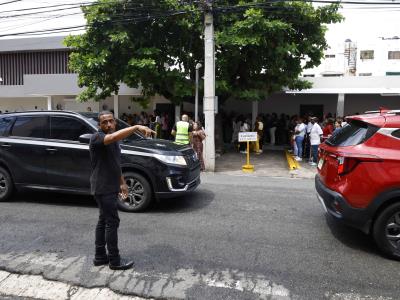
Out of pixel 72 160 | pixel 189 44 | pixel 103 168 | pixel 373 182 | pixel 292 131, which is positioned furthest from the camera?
pixel 292 131

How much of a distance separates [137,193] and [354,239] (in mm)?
3235

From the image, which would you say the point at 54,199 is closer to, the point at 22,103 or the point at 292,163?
the point at 292,163

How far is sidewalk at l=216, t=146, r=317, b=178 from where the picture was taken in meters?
11.6

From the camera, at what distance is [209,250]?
468cm

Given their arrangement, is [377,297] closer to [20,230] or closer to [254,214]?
[254,214]

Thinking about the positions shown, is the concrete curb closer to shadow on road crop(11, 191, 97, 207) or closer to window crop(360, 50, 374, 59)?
shadow on road crop(11, 191, 97, 207)

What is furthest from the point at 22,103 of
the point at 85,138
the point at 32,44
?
the point at 85,138

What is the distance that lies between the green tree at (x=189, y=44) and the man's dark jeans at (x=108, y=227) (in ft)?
30.4

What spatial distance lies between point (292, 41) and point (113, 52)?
657cm

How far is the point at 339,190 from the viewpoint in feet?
15.2

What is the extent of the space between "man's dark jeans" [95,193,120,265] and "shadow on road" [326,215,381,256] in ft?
8.85

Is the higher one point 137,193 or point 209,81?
point 209,81

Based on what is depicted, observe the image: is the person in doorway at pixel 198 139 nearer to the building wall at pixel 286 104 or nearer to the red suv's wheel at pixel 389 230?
the red suv's wheel at pixel 389 230

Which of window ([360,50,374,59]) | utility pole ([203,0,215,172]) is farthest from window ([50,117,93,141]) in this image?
window ([360,50,374,59])
